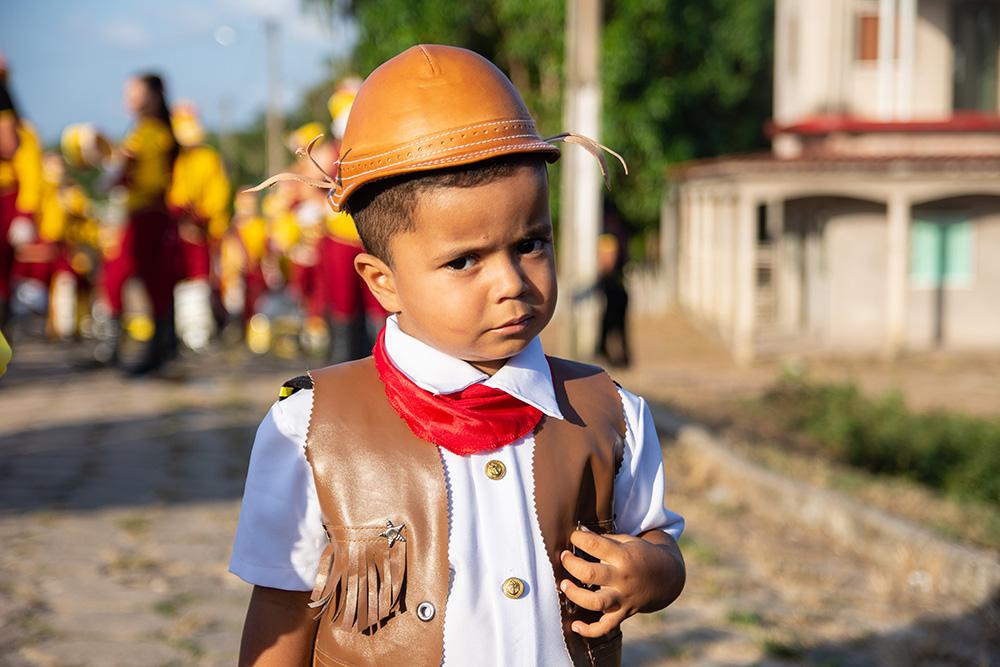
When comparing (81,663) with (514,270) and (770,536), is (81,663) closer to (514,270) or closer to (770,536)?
(514,270)

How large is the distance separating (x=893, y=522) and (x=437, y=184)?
12.5 ft

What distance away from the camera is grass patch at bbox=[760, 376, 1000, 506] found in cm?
839

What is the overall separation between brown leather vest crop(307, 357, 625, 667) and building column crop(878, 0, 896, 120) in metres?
18.0

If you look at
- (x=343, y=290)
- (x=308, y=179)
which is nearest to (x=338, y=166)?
(x=308, y=179)

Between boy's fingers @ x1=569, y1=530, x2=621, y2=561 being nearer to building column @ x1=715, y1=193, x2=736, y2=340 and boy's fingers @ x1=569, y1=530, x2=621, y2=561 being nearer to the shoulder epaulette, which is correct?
the shoulder epaulette

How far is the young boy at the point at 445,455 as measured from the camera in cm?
194

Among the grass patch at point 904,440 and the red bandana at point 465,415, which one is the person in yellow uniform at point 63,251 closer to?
the grass patch at point 904,440

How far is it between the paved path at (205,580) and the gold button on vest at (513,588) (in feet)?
6.47

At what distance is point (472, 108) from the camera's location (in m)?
1.94

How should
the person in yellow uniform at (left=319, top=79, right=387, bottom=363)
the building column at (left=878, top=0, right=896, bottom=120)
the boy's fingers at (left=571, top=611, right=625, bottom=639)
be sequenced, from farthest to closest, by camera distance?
the building column at (left=878, top=0, right=896, bottom=120) < the person in yellow uniform at (left=319, top=79, right=387, bottom=363) < the boy's fingers at (left=571, top=611, right=625, bottom=639)

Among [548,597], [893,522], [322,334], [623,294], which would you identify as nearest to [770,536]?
[893,522]

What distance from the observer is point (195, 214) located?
1098 centimetres

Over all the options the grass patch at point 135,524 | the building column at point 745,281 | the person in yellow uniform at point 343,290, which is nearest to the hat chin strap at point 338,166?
the grass patch at point 135,524

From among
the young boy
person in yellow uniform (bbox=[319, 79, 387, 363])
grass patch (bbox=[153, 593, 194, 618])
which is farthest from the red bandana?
person in yellow uniform (bbox=[319, 79, 387, 363])
